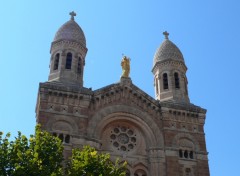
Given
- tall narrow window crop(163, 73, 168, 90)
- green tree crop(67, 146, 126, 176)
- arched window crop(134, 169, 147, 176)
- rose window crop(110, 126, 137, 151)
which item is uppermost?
tall narrow window crop(163, 73, 168, 90)

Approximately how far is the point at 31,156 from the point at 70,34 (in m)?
19.2

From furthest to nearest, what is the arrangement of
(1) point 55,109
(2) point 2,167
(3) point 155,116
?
(3) point 155,116
(1) point 55,109
(2) point 2,167

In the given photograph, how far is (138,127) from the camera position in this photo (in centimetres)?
3469

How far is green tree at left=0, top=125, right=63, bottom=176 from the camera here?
2112 centimetres

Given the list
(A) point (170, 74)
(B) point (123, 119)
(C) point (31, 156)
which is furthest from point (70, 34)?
(C) point (31, 156)

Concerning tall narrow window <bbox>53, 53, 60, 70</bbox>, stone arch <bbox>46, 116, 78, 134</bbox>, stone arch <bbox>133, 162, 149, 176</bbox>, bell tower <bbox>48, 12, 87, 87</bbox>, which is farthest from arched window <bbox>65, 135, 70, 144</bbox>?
tall narrow window <bbox>53, 53, 60, 70</bbox>

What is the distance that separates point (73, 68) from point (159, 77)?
29.2 ft

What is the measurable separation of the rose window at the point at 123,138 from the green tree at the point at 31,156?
10928 millimetres

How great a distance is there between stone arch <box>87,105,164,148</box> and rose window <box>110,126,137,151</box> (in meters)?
0.92

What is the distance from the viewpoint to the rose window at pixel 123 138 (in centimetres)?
3369

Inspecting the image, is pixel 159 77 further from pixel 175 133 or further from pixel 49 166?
pixel 49 166

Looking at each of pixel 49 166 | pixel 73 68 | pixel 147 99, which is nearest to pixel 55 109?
pixel 73 68

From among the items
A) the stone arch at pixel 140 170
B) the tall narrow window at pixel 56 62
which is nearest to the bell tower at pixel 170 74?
the stone arch at pixel 140 170

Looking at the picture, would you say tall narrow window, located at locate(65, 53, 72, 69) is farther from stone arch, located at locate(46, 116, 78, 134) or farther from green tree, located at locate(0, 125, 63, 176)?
green tree, located at locate(0, 125, 63, 176)
